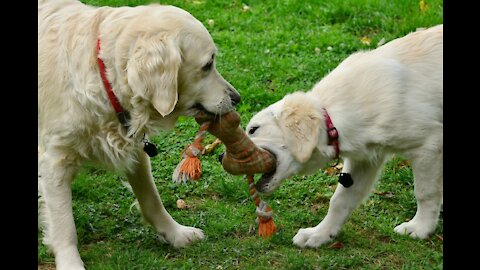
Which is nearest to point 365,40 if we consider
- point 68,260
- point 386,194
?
point 386,194

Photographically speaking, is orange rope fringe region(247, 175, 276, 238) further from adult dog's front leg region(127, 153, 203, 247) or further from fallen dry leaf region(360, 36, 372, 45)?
fallen dry leaf region(360, 36, 372, 45)

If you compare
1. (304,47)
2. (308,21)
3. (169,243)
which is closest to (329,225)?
(169,243)

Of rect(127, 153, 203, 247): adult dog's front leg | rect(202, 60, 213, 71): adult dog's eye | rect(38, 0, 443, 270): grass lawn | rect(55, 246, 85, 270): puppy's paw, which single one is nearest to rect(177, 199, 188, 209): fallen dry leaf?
rect(38, 0, 443, 270): grass lawn

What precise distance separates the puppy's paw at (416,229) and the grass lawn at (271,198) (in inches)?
1.9

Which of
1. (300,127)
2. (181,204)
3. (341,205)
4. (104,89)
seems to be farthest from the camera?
(181,204)

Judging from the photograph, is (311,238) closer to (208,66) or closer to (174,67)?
(208,66)

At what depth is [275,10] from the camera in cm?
797

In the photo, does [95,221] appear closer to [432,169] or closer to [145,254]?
[145,254]

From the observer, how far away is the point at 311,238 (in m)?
4.48

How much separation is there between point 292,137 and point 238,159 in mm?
350

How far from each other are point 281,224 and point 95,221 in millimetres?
1214

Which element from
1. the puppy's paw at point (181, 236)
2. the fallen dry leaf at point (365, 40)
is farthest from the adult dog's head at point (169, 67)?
the fallen dry leaf at point (365, 40)

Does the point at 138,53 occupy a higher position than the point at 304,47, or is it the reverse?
the point at 138,53

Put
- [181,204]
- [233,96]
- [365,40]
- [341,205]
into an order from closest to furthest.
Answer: [233,96]
[341,205]
[181,204]
[365,40]
